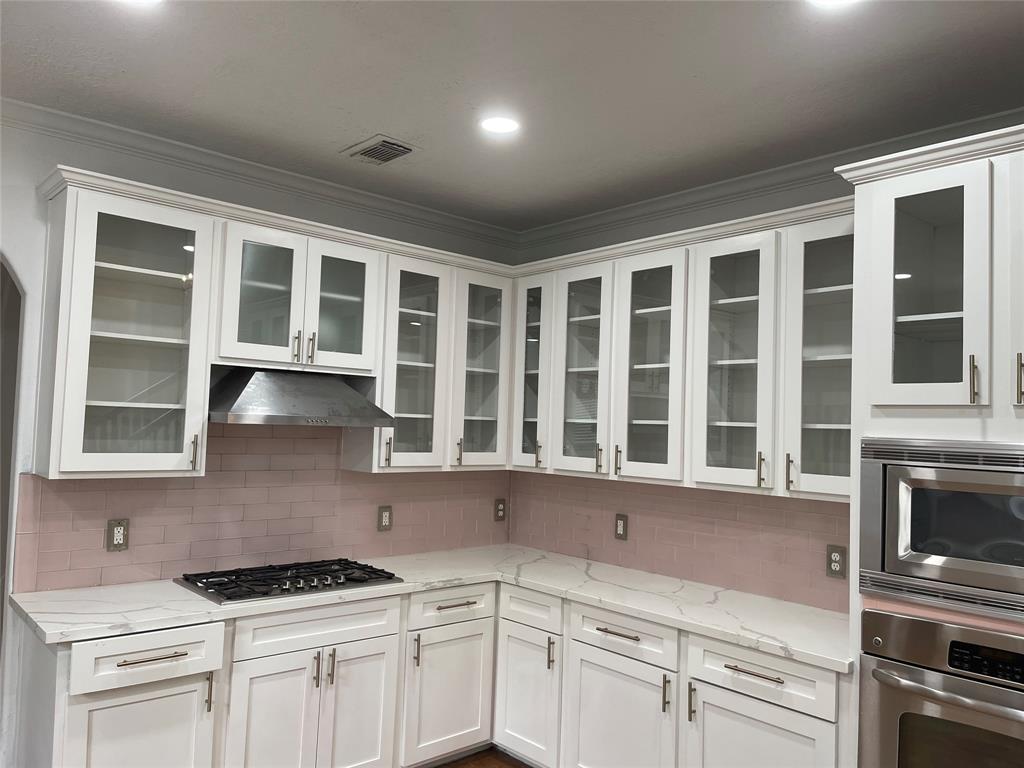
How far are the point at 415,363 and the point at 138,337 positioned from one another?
1.26 m

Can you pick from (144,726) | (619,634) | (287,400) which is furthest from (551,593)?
(144,726)

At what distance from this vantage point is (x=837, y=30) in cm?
216

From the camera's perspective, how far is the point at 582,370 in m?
3.67

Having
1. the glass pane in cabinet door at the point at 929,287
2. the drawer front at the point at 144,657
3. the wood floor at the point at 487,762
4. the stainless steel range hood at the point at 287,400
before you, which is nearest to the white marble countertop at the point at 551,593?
the drawer front at the point at 144,657

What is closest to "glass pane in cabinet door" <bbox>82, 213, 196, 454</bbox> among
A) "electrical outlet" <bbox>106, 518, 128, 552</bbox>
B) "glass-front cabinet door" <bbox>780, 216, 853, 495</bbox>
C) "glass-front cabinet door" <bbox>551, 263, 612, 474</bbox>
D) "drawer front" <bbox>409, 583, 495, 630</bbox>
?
"electrical outlet" <bbox>106, 518, 128, 552</bbox>

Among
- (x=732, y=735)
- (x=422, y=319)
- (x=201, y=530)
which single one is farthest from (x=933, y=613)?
(x=201, y=530)

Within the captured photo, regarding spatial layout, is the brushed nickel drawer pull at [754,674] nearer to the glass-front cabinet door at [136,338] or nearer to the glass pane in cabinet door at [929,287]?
the glass pane in cabinet door at [929,287]

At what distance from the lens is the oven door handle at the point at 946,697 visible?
A: 6.63ft

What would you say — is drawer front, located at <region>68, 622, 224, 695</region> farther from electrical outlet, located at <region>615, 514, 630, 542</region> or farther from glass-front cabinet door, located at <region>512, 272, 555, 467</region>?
electrical outlet, located at <region>615, 514, 630, 542</region>

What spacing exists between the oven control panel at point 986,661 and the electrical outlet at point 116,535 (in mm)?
2994

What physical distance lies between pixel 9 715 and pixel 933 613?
3.24 meters

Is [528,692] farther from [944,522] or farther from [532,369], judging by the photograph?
[944,522]

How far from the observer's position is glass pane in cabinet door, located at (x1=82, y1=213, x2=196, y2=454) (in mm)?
2793

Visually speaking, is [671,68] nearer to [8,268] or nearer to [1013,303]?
[1013,303]
